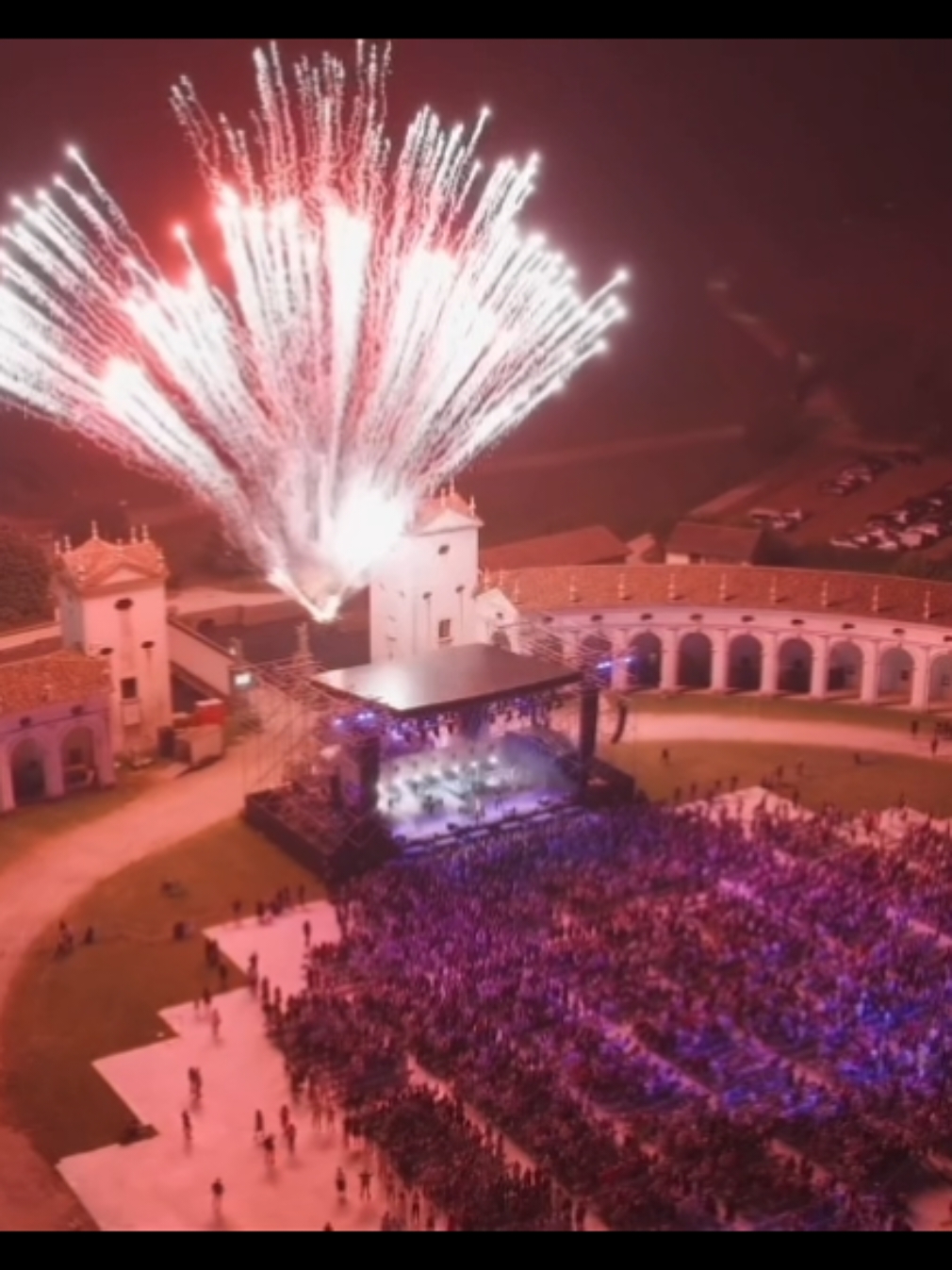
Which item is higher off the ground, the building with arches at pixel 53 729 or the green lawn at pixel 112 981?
the building with arches at pixel 53 729

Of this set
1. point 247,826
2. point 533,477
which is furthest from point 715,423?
point 247,826

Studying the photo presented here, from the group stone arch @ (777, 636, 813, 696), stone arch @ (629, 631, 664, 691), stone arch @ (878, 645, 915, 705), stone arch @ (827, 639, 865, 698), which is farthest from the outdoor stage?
stone arch @ (878, 645, 915, 705)

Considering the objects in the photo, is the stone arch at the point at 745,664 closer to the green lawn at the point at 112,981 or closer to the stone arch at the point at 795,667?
the stone arch at the point at 795,667

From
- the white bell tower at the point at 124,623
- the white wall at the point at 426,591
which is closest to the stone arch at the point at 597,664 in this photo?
the white wall at the point at 426,591

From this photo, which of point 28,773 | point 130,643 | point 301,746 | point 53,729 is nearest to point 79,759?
point 28,773

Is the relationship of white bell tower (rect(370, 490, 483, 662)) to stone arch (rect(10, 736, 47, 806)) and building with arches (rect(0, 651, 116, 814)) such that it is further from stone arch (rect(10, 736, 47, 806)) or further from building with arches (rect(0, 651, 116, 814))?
stone arch (rect(10, 736, 47, 806))
